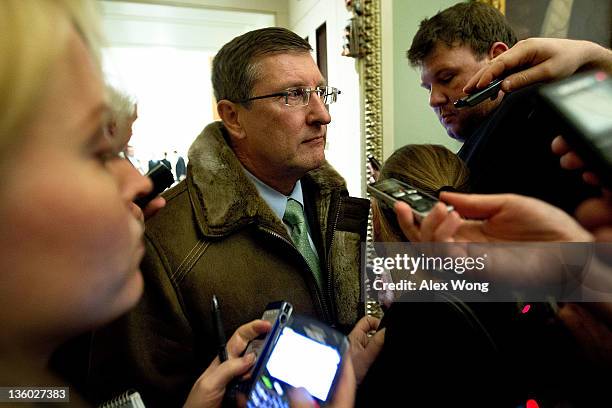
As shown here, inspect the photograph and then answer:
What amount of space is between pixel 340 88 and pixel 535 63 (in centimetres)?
80

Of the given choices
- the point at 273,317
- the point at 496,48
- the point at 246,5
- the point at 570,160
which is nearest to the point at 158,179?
the point at 273,317

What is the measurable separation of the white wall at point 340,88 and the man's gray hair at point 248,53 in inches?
16.6

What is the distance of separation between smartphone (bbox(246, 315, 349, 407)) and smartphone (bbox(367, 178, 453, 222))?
15 centimetres

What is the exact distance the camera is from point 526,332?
1.20 ft

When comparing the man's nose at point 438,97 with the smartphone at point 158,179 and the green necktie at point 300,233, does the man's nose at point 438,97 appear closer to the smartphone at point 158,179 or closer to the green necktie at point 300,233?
the green necktie at point 300,233

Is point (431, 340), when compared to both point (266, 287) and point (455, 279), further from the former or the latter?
point (266, 287)

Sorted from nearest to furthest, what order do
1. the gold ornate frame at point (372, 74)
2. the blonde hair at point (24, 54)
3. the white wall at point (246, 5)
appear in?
the blonde hair at point (24, 54), the gold ornate frame at point (372, 74), the white wall at point (246, 5)

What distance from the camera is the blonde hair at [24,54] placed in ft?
0.65

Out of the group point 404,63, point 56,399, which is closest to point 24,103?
point 56,399

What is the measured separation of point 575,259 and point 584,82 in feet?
0.47

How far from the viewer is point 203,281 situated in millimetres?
570

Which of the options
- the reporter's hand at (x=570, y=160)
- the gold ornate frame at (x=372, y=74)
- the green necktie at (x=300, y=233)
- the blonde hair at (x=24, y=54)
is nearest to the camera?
the blonde hair at (x=24, y=54)

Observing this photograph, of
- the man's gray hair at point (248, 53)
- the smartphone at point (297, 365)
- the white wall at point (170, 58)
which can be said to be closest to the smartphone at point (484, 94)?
the smartphone at point (297, 365)

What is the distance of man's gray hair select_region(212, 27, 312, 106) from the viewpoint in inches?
28.0
